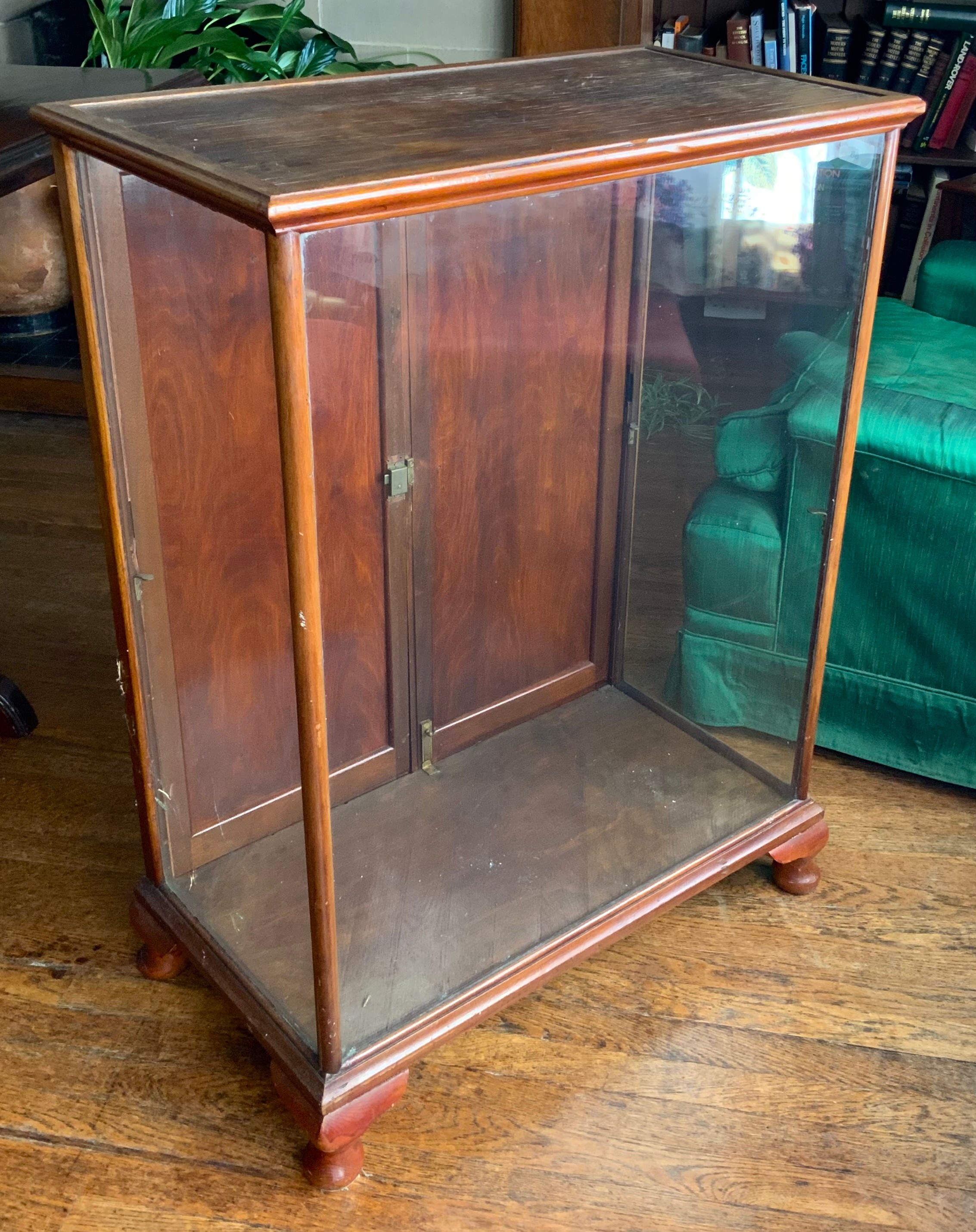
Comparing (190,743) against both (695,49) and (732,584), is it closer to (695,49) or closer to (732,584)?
(732,584)

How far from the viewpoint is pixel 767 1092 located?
1.41 m

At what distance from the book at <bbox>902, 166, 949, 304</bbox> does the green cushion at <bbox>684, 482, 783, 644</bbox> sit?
1.71m

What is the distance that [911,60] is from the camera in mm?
2941

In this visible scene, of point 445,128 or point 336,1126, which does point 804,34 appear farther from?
point 336,1126

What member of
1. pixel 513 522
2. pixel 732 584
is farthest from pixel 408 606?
pixel 732 584

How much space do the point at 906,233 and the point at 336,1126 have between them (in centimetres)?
263

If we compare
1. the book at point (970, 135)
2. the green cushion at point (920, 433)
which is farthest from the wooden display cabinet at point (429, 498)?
the book at point (970, 135)

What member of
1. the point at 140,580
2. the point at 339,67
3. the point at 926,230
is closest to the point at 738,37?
the point at 926,230

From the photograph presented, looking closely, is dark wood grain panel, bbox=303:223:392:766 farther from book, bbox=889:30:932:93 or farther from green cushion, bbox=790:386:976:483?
book, bbox=889:30:932:93

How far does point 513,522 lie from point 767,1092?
724 millimetres

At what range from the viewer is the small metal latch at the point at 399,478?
4.56 feet

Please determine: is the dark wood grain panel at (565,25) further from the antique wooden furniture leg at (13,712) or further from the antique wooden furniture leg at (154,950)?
the antique wooden furniture leg at (154,950)

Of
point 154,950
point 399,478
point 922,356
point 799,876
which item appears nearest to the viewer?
point 399,478

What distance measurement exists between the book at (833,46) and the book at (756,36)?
0.14 m
